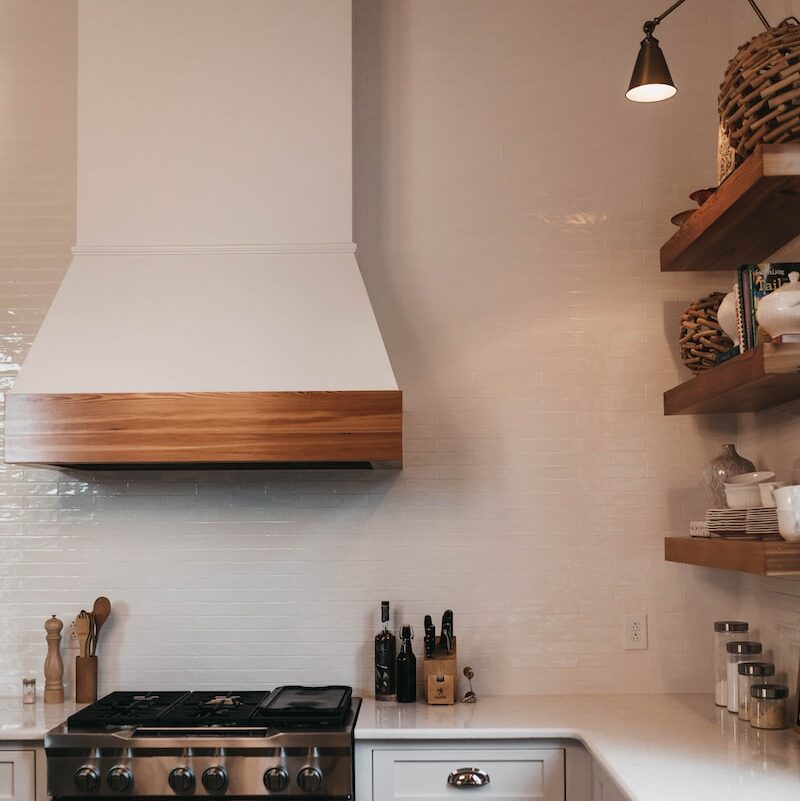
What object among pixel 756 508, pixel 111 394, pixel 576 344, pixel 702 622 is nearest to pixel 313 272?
pixel 111 394

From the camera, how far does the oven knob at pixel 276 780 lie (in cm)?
272

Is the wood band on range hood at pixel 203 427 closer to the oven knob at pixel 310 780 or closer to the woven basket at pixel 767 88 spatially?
the oven knob at pixel 310 780

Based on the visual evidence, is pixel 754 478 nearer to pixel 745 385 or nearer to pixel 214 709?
pixel 745 385

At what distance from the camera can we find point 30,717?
3000 millimetres

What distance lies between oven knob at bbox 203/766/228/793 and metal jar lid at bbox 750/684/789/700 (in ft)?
4.68

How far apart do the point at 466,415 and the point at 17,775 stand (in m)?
1.69

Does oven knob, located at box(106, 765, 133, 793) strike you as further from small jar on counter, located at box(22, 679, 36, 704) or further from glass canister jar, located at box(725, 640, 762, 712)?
glass canister jar, located at box(725, 640, 762, 712)

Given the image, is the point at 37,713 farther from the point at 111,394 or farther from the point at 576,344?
the point at 576,344

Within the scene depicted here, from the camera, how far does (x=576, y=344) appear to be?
3406 mm

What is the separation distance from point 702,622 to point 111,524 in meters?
1.95

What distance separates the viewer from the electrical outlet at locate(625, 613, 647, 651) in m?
3.31

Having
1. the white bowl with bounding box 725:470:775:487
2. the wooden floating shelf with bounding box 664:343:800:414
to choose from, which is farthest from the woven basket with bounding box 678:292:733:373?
the white bowl with bounding box 725:470:775:487

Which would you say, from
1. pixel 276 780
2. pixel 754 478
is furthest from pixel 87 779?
pixel 754 478

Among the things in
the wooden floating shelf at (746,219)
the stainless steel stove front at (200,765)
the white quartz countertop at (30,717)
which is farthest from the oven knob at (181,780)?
the wooden floating shelf at (746,219)
